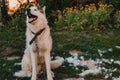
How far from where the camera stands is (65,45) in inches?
389

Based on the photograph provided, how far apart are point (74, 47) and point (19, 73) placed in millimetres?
2326

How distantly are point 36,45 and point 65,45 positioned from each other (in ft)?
9.14

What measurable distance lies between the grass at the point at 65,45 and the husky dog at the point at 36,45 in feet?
1.13

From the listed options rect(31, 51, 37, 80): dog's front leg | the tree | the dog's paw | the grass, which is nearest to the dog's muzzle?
rect(31, 51, 37, 80): dog's front leg

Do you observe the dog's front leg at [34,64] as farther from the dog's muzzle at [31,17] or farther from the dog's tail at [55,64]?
the dog's muzzle at [31,17]

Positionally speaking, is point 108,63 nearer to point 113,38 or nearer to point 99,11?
point 113,38

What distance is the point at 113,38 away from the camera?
423 inches

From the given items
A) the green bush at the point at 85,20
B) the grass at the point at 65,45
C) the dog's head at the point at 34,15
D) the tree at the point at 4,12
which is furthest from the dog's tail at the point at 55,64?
the tree at the point at 4,12

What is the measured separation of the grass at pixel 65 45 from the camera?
26.1ft

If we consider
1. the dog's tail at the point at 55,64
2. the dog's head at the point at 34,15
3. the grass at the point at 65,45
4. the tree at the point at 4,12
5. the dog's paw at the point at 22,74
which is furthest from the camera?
the tree at the point at 4,12

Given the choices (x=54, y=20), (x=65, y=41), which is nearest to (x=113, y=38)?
(x=65, y=41)

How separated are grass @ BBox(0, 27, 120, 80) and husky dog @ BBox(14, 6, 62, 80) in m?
0.35

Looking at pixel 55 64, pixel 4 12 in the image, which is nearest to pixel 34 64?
pixel 55 64

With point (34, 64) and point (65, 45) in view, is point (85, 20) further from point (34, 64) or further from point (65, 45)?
point (34, 64)
